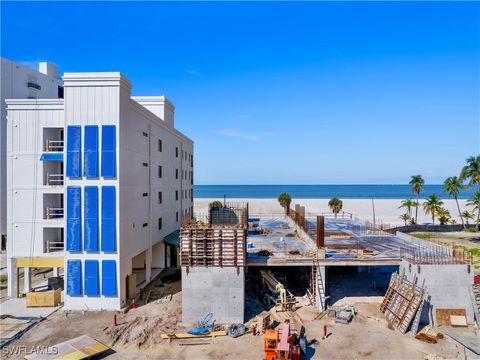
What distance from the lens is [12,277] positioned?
96.1ft

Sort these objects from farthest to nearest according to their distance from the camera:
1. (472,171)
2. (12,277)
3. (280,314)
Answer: (472,171), (12,277), (280,314)

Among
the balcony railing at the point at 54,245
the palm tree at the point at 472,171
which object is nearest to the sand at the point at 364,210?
the palm tree at the point at 472,171

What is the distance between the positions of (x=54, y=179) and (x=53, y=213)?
322 cm

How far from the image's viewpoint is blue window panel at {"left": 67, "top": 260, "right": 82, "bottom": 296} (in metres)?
26.7

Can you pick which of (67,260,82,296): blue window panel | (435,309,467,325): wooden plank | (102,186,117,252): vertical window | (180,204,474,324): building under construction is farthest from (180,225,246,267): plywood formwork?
(435,309,467,325): wooden plank

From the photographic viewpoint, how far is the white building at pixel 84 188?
1054 inches

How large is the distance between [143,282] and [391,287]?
2397 cm

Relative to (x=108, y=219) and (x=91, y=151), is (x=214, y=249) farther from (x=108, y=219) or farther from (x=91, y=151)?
(x=91, y=151)

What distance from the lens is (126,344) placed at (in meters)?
21.1

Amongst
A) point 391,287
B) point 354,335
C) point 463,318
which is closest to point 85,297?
point 354,335

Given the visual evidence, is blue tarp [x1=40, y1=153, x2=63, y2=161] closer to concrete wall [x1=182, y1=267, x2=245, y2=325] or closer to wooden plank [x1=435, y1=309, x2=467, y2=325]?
concrete wall [x1=182, y1=267, x2=245, y2=325]

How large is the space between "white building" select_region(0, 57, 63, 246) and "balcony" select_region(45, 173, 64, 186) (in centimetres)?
2144

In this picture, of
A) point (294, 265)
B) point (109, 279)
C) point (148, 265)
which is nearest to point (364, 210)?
point (294, 265)

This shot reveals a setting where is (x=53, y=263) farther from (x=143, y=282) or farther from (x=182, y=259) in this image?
(x=182, y=259)
